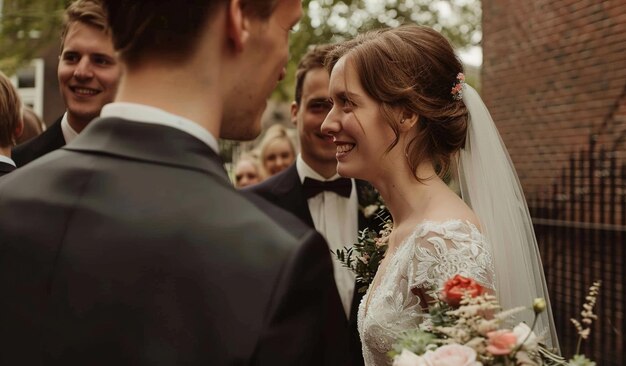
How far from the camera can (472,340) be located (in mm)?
1829

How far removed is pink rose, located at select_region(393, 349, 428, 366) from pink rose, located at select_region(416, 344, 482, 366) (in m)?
0.01

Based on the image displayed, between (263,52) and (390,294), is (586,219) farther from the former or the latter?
(263,52)

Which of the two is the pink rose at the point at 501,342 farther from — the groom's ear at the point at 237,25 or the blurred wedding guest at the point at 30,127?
the blurred wedding guest at the point at 30,127

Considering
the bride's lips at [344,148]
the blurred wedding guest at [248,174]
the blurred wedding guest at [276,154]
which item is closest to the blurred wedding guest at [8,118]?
the bride's lips at [344,148]

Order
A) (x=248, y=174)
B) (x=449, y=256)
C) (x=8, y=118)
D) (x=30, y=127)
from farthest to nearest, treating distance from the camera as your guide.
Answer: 1. (x=248, y=174)
2. (x=30, y=127)
3. (x=8, y=118)
4. (x=449, y=256)

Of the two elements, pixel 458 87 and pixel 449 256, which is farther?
pixel 458 87

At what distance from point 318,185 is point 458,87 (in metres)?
2.01

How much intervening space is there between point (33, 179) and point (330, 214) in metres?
3.68

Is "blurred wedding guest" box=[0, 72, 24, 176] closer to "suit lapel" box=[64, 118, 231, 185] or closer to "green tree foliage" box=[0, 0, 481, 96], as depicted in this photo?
"suit lapel" box=[64, 118, 231, 185]

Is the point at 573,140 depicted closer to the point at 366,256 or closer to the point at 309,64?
the point at 309,64

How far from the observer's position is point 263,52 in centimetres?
163

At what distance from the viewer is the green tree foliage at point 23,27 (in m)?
12.8

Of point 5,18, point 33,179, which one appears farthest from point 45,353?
point 5,18

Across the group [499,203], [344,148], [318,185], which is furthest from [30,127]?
[499,203]
